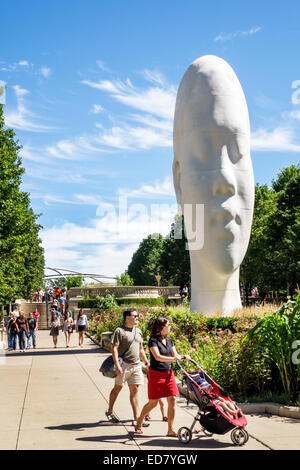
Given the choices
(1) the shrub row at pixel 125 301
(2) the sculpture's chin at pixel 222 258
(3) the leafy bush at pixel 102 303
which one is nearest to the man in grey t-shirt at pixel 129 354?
A: (2) the sculpture's chin at pixel 222 258

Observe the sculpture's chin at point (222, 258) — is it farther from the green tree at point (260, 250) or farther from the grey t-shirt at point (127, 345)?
the green tree at point (260, 250)

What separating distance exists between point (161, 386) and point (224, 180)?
12.7 m

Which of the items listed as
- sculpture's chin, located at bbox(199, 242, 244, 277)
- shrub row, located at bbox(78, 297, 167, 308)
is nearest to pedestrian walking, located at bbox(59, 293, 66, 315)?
shrub row, located at bbox(78, 297, 167, 308)

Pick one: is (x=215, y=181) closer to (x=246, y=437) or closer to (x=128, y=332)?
(x=128, y=332)

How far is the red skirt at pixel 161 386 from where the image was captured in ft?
22.2

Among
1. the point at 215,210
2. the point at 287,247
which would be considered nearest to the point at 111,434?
the point at 215,210

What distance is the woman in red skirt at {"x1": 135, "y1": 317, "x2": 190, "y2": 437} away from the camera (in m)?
6.76

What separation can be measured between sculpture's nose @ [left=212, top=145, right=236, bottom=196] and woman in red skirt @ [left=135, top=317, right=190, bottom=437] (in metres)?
12.2

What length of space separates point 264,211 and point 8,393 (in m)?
43.4

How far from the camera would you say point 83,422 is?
25.5 ft

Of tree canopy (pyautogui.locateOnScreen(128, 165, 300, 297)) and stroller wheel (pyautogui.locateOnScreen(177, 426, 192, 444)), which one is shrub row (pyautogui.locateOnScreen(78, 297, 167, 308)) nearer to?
tree canopy (pyautogui.locateOnScreen(128, 165, 300, 297))
